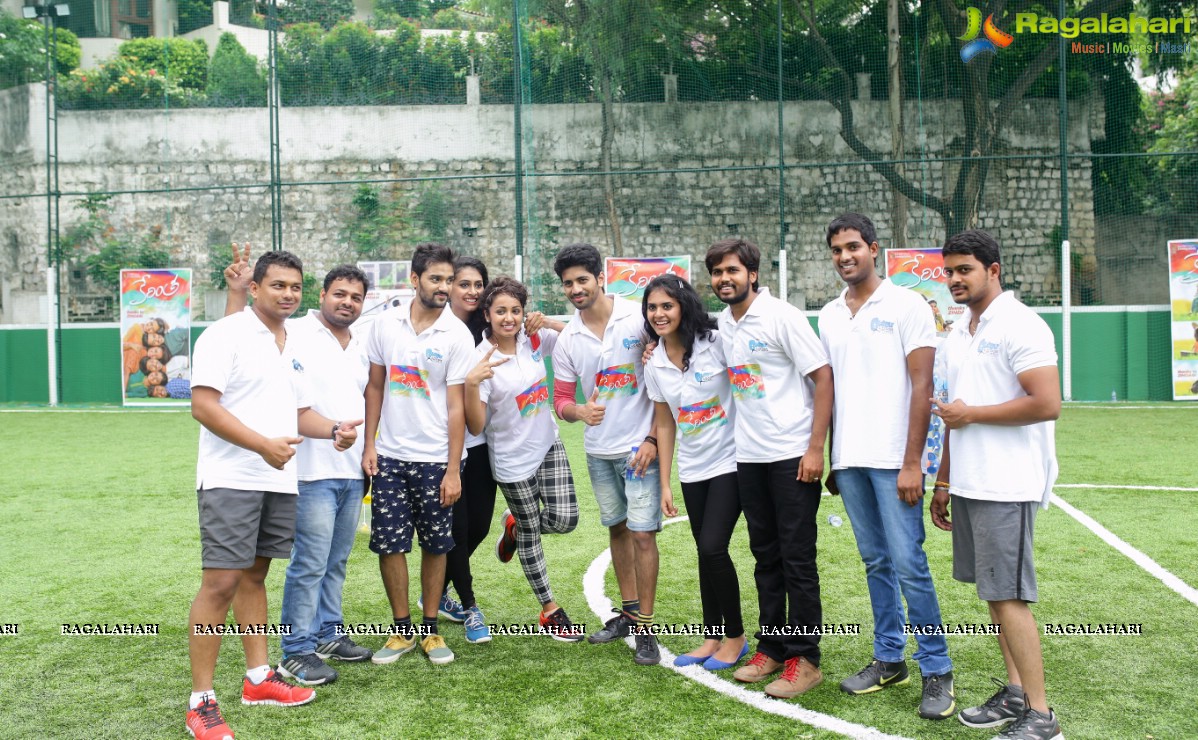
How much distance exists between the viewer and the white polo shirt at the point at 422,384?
465 centimetres

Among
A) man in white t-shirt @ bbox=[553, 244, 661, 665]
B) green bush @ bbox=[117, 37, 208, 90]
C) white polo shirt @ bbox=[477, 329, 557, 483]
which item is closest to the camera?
man in white t-shirt @ bbox=[553, 244, 661, 665]

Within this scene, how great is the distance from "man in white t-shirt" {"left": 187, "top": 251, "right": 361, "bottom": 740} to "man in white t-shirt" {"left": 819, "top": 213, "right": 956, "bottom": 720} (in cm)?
195

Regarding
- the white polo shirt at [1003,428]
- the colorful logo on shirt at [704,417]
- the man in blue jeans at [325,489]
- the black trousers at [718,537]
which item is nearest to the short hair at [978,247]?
the white polo shirt at [1003,428]

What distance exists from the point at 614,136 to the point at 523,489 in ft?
46.4

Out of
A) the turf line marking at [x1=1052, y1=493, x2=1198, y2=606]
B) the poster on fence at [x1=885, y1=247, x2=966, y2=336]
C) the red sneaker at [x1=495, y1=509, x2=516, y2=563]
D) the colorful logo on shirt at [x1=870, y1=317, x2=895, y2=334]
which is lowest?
the turf line marking at [x1=1052, y1=493, x2=1198, y2=606]

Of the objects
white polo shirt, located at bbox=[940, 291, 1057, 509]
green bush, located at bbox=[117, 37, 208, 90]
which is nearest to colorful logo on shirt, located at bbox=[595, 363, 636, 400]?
white polo shirt, located at bbox=[940, 291, 1057, 509]

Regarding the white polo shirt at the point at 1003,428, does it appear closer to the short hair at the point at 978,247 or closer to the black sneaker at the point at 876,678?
the short hair at the point at 978,247

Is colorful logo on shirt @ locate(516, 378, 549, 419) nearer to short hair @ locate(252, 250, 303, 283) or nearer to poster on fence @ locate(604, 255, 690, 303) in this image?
short hair @ locate(252, 250, 303, 283)

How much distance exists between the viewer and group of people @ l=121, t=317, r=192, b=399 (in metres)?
16.1

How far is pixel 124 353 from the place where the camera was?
52.8 ft

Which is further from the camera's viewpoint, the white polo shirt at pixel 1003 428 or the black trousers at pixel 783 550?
the black trousers at pixel 783 550

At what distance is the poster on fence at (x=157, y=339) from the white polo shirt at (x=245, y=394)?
13.0m

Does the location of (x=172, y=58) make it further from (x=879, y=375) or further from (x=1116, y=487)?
(x=879, y=375)

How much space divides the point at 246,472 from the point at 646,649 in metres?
Answer: 1.83
